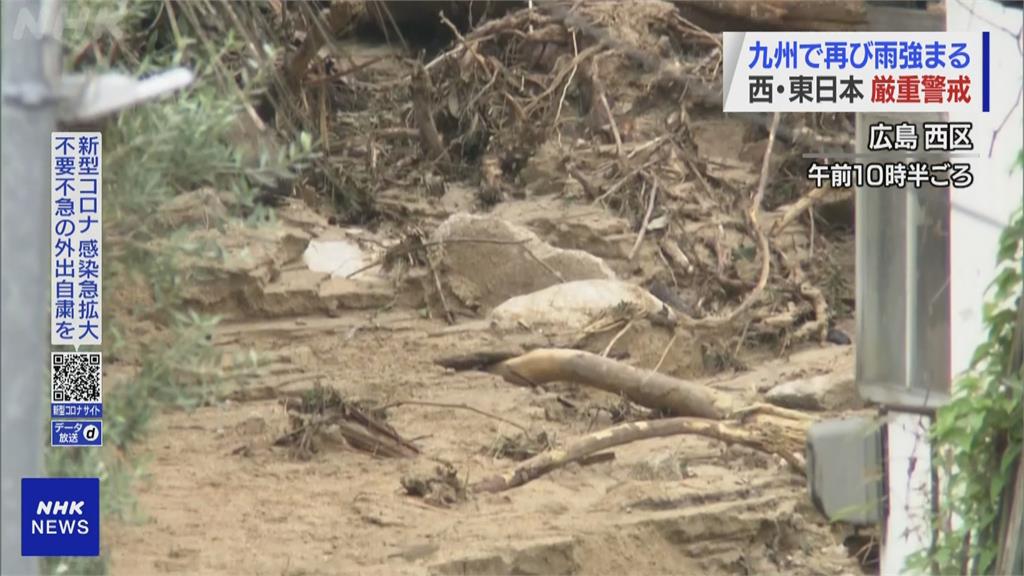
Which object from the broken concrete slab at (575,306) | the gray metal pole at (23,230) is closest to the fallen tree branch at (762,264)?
the broken concrete slab at (575,306)

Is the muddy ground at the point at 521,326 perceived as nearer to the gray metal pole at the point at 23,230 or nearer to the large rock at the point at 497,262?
the large rock at the point at 497,262

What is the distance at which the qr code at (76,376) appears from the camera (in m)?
3.14

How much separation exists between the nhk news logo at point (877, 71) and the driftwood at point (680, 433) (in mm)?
1881

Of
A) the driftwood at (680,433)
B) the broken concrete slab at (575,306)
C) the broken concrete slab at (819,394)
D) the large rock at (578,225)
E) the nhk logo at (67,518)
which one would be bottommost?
the driftwood at (680,433)

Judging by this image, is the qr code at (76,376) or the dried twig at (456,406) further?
the dried twig at (456,406)

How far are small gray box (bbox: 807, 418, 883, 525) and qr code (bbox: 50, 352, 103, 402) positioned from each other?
4.87 ft

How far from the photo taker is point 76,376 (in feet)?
10.3

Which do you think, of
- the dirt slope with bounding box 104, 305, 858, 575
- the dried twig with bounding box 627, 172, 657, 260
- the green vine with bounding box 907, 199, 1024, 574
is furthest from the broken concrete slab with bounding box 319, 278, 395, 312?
the green vine with bounding box 907, 199, 1024, 574

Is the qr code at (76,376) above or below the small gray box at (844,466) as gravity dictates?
above

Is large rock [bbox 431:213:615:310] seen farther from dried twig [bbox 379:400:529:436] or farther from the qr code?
the qr code

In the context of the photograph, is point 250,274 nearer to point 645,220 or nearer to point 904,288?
point 645,220

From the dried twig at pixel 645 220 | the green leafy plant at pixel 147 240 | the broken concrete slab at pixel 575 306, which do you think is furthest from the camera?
the dried twig at pixel 645 220

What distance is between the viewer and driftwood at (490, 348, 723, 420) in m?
5.50

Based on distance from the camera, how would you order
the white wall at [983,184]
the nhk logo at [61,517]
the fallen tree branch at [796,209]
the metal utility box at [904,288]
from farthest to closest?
the fallen tree branch at [796,209] → the metal utility box at [904,288] → the white wall at [983,184] → the nhk logo at [61,517]
